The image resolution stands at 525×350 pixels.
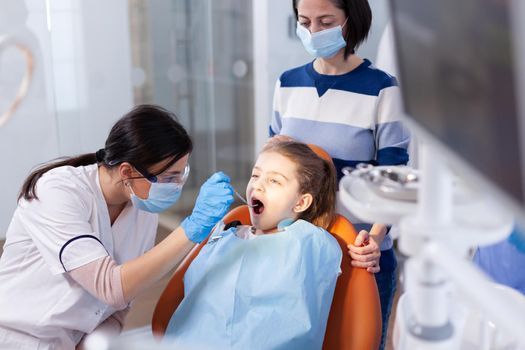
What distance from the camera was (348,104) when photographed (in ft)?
5.85

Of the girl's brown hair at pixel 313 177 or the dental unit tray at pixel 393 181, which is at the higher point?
the dental unit tray at pixel 393 181

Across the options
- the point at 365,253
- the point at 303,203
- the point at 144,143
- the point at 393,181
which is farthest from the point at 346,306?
the point at 393,181

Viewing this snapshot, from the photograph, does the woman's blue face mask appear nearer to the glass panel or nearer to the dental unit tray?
the dental unit tray

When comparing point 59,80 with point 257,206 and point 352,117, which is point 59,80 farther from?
point 352,117

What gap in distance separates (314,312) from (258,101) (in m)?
2.41

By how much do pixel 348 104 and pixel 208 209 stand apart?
0.48 m

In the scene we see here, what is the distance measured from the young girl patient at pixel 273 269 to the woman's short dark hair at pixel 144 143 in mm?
253

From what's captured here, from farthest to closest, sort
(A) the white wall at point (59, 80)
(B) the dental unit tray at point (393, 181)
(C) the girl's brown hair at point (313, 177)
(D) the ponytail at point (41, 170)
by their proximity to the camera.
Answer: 1. (A) the white wall at point (59, 80)
2. (C) the girl's brown hair at point (313, 177)
3. (D) the ponytail at point (41, 170)
4. (B) the dental unit tray at point (393, 181)

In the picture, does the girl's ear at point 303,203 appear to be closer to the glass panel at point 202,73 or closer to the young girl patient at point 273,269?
the young girl patient at point 273,269

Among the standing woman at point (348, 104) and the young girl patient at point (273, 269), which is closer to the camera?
the young girl patient at point (273, 269)

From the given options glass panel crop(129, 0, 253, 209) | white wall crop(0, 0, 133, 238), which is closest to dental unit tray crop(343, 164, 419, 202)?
white wall crop(0, 0, 133, 238)

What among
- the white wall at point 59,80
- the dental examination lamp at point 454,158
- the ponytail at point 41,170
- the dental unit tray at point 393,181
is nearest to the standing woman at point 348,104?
the ponytail at point 41,170

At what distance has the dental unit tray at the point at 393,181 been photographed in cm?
90

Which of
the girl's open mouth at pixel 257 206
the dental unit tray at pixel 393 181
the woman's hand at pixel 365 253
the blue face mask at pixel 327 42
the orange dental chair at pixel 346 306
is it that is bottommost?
the orange dental chair at pixel 346 306
